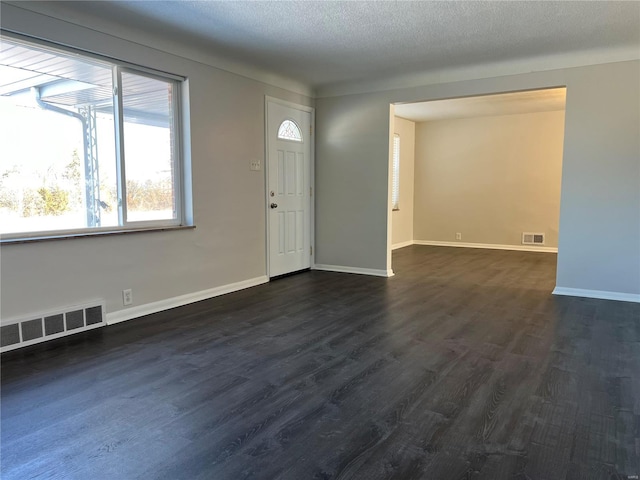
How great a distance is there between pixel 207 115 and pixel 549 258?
574 centimetres

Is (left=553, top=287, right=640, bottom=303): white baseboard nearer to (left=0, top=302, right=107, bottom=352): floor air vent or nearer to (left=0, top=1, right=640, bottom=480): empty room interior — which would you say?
(left=0, top=1, right=640, bottom=480): empty room interior

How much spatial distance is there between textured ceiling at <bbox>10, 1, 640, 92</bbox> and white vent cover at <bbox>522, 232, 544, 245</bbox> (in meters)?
4.23

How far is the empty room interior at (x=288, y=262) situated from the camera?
77.9 inches

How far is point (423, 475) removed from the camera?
1698mm

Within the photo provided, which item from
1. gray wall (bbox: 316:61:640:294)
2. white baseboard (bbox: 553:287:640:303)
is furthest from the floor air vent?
white baseboard (bbox: 553:287:640:303)

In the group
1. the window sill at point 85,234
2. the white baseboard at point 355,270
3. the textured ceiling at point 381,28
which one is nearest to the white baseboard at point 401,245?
the white baseboard at point 355,270

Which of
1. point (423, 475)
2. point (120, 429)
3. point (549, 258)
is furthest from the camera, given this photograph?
point (549, 258)

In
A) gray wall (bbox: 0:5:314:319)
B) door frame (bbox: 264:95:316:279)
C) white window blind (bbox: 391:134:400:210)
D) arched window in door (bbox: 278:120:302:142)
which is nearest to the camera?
gray wall (bbox: 0:5:314:319)

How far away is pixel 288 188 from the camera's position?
5.62 m

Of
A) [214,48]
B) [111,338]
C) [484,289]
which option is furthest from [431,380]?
[214,48]

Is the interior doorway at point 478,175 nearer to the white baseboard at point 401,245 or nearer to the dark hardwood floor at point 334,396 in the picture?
the white baseboard at point 401,245

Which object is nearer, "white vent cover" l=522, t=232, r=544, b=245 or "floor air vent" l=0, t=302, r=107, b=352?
"floor air vent" l=0, t=302, r=107, b=352

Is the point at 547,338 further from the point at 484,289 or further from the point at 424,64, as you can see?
the point at 424,64

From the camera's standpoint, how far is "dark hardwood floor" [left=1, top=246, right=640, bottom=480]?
1780mm
